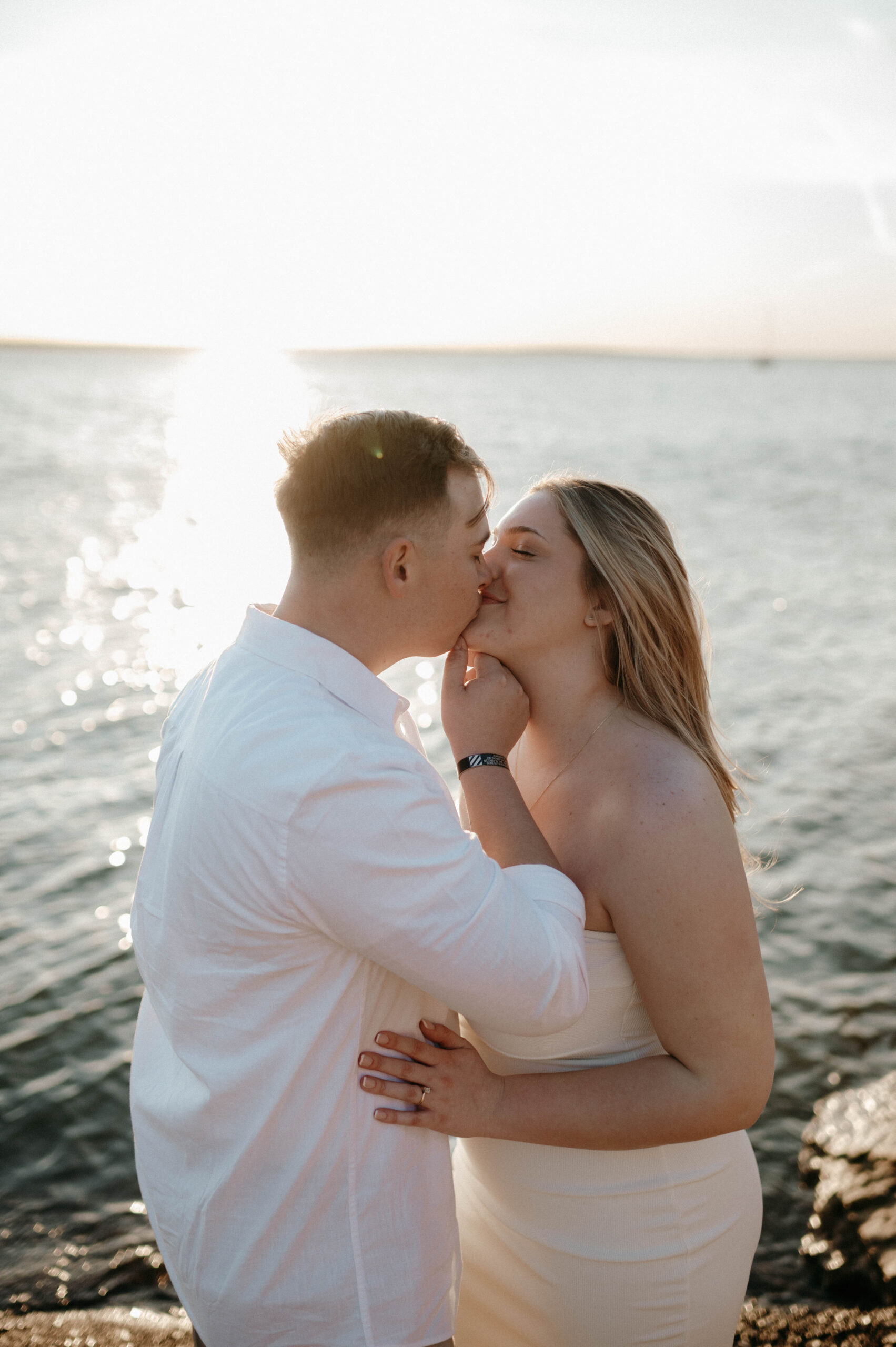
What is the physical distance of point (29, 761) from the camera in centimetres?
1034

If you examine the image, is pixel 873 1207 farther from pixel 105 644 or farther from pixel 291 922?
pixel 105 644

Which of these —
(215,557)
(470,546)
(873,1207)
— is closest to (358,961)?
(470,546)

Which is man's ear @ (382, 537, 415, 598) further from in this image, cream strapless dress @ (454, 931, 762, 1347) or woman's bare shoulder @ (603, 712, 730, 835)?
cream strapless dress @ (454, 931, 762, 1347)

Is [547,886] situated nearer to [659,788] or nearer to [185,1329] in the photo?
[659,788]

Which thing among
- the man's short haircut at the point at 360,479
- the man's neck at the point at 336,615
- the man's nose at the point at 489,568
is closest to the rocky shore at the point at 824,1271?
the man's nose at the point at 489,568

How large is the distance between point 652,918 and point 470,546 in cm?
106

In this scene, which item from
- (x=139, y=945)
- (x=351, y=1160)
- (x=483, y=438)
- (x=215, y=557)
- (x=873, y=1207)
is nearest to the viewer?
(x=351, y=1160)

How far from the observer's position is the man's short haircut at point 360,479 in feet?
8.11

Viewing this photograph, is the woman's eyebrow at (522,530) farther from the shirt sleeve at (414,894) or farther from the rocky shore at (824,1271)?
the rocky shore at (824,1271)

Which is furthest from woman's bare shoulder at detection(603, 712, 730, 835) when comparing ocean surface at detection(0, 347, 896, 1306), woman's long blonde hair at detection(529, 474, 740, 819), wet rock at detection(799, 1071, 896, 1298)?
wet rock at detection(799, 1071, 896, 1298)

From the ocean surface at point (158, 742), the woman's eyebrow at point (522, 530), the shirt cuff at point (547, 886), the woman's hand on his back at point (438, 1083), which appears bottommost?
the ocean surface at point (158, 742)

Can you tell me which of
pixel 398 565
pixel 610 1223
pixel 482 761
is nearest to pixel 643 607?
Result: pixel 482 761

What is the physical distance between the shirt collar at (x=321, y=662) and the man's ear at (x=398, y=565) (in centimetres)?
21

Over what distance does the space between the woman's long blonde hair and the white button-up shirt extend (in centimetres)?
86
